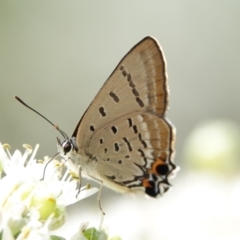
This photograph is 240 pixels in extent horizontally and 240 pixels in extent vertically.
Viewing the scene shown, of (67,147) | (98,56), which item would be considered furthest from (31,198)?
(98,56)

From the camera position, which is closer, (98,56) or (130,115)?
(130,115)

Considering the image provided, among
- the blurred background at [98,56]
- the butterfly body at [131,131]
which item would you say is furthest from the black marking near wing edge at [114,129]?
the blurred background at [98,56]

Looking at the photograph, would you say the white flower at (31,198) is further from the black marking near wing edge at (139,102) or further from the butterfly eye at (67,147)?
the black marking near wing edge at (139,102)

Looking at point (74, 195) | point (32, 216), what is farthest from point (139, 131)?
point (32, 216)

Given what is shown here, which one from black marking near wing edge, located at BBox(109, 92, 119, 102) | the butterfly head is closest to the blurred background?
the butterfly head

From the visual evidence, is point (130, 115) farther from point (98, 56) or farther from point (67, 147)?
point (98, 56)

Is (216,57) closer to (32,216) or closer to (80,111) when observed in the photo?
(80,111)

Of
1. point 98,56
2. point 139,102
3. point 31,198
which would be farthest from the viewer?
point 98,56
